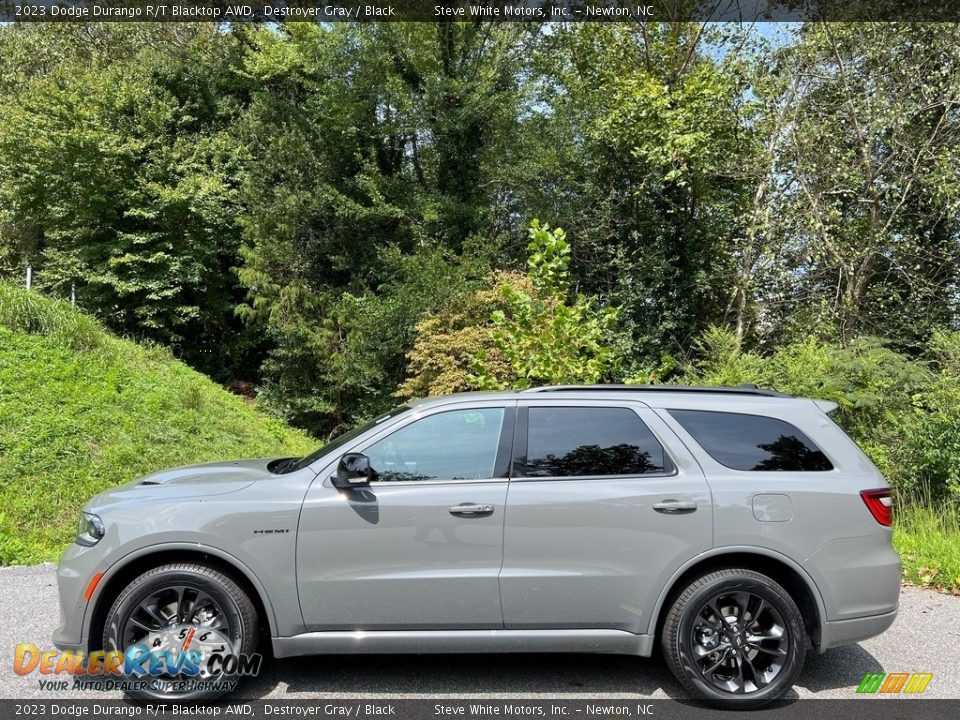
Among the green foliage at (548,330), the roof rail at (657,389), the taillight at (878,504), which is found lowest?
the taillight at (878,504)

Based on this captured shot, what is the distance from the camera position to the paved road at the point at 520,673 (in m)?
3.90

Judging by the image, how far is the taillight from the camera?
387 centimetres

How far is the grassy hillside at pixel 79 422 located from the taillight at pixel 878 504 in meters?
6.84

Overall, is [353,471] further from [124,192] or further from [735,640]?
[124,192]

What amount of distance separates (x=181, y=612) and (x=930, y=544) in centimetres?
657

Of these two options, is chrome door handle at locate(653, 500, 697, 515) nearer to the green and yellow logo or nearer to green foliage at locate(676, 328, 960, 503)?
the green and yellow logo

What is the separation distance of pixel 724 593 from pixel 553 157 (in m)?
15.8

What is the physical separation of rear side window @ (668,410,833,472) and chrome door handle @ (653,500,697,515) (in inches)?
13.8

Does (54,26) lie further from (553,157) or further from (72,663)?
(72,663)

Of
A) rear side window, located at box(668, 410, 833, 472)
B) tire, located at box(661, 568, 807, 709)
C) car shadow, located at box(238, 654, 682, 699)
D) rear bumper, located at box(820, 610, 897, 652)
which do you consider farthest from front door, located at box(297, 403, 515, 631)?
rear bumper, located at box(820, 610, 897, 652)

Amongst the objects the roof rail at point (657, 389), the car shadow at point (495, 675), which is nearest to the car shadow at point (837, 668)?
the car shadow at point (495, 675)

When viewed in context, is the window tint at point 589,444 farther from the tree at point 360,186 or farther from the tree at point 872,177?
the tree at point 360,186

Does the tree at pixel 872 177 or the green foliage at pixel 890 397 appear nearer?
the green foliage at pixel 890 397

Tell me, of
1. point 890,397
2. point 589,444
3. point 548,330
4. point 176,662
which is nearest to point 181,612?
point 176,662
